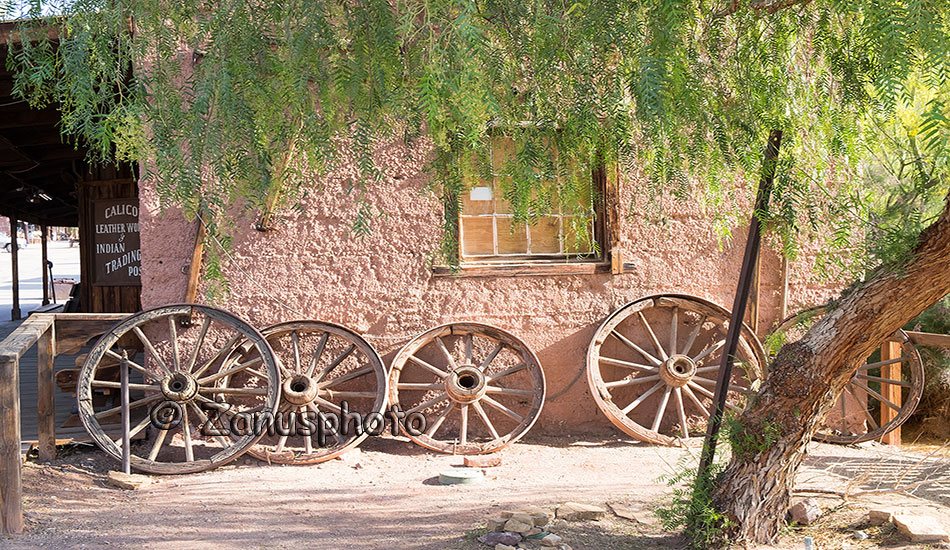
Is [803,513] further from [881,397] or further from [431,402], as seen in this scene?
[881,397]

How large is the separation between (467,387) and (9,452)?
3131 mm

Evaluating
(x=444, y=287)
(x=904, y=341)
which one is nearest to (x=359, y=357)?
(x=444, y=287)

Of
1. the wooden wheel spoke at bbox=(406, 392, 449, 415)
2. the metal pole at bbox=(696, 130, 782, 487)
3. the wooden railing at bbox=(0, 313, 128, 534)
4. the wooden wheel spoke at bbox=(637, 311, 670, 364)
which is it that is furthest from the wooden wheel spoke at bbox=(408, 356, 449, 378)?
Result: the metal pole at bbox=(696, 130, 782, 487)

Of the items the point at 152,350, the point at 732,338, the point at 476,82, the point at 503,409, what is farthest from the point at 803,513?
the point at 152,350

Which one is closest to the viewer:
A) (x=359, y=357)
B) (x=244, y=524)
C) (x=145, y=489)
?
(x=244, y=524)

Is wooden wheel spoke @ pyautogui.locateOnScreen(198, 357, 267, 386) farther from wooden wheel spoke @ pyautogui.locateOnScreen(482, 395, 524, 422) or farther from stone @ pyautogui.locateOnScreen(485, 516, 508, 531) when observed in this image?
stone @ pyautogui.locateOnScreen(485, 516, 508, 531)

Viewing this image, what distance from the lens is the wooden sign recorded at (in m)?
7.86

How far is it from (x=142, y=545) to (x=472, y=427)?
2762 millimetres

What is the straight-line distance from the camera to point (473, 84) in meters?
2.10

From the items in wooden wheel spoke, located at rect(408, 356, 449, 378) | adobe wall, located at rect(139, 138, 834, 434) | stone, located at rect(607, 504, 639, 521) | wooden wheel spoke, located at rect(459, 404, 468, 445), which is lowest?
stone, located at rect(607, 504, 639, 521)

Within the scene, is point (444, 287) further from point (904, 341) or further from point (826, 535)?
point (904, 341)

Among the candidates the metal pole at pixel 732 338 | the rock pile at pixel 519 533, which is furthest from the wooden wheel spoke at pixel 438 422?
→ the metal pole at pixel 732 338

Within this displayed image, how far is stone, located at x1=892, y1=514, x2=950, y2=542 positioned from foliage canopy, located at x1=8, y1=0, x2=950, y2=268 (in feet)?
5.07

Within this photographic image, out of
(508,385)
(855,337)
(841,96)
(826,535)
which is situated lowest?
(826,535)
